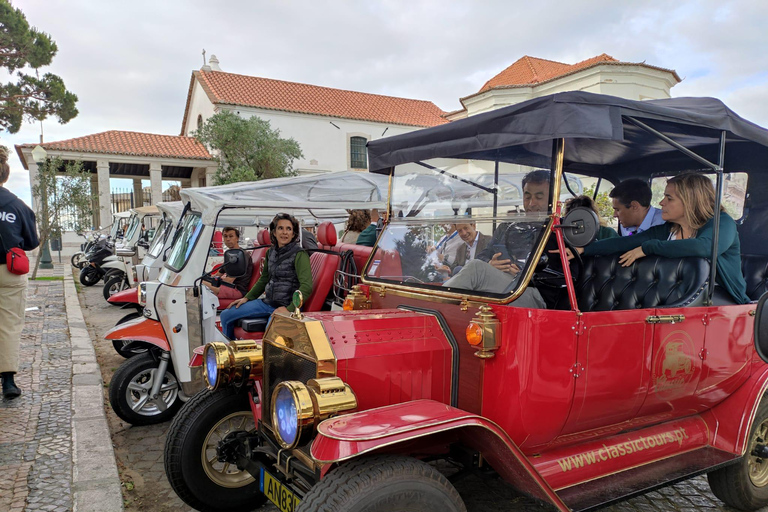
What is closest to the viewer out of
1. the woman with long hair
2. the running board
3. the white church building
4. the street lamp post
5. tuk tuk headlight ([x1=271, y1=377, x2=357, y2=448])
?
tuk tuk headlight ([x1=271, y1=377, x2=357, y2=448])

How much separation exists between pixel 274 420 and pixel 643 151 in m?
→ 3.35

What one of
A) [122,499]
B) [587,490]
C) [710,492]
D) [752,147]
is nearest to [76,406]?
[122,499]

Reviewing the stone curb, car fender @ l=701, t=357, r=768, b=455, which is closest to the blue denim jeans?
the stone curb

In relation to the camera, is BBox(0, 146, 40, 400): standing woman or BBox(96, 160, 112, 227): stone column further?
BBox(96, 160, 112, 227): stone column

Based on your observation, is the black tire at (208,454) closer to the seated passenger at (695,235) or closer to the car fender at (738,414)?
the seated passenger at (695,235)

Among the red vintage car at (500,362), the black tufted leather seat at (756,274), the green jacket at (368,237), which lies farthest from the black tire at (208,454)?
the green jacket at (368,237)

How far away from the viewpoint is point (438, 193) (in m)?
3.33

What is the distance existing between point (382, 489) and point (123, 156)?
2703 centimetres

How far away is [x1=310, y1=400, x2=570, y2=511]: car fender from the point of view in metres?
1.97

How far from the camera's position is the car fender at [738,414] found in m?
3.17

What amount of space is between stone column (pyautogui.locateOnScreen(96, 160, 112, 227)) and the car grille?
25618 mm

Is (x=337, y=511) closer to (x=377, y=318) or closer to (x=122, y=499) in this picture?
(x=377, y=318)

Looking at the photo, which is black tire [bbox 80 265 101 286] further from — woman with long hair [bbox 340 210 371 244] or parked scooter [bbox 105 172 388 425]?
parked scooter [bbox 105 172 388 425]

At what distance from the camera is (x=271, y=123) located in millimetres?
28188
